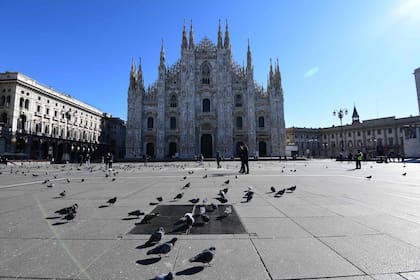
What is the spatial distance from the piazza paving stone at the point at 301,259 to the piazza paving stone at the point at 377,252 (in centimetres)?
12

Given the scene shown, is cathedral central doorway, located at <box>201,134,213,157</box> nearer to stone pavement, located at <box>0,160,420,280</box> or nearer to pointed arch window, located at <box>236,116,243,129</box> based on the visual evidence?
pointed arch window, located at <box>236,116,243,129</box>

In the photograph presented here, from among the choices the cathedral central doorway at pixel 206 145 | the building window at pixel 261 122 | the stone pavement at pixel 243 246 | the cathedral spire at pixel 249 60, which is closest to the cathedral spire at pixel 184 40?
the cathedral spire at pixel 249 60

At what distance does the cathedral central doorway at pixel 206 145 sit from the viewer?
45.5 meters

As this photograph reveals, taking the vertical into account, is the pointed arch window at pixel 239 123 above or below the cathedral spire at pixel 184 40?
below

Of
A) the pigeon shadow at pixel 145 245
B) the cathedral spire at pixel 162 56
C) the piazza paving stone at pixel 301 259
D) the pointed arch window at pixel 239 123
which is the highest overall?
the cathedral spire at pixel 162 56

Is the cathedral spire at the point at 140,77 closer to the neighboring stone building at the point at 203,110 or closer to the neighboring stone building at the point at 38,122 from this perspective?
the neighboring stone building at the point at 203,110

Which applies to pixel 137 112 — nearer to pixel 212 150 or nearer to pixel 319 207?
pixel 212 150

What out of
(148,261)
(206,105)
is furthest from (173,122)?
(148,261)

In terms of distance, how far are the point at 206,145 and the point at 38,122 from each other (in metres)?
29.5

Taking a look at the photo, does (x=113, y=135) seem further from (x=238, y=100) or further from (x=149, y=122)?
(x=238, y=100)

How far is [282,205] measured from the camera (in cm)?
477

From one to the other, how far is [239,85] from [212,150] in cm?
1351

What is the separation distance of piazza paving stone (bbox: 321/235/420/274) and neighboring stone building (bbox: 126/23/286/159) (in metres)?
40.6

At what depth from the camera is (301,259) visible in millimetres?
2297
